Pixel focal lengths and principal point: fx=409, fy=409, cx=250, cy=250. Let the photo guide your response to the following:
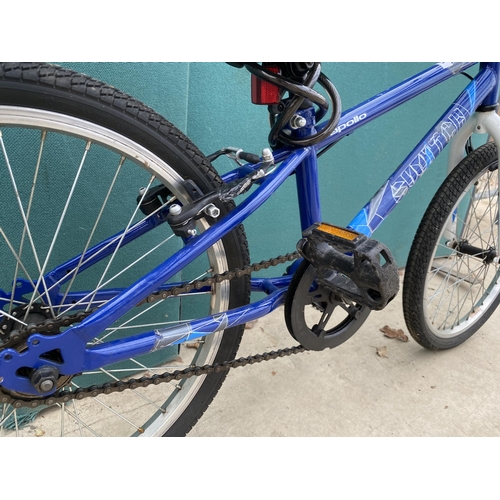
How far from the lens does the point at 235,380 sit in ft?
5.06

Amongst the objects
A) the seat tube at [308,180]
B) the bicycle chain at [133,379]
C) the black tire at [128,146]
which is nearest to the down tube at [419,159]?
the seat tube at [308,180]

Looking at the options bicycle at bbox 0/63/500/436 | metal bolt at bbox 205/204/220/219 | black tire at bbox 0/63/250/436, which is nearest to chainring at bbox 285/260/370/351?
bicycle at bbox 0/63/500/436

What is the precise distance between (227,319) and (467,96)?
39.7 inches

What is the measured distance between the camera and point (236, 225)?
92 centimetres

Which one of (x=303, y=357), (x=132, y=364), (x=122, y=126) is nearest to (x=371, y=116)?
(x=122, y=126)

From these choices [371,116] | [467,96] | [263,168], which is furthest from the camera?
[467,96]

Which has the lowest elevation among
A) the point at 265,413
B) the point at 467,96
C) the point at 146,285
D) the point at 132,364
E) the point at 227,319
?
the point at 265,413

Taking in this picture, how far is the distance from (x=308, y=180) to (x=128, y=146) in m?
0.45

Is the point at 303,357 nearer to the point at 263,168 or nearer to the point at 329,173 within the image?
the point at 329,173

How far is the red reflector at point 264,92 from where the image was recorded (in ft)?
3.08

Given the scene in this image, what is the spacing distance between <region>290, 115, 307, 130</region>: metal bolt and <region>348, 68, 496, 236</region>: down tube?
0.31m

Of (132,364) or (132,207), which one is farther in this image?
(132,364)

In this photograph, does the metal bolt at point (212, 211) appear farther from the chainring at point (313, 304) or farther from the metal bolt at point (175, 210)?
the chainring at point (313, 304)

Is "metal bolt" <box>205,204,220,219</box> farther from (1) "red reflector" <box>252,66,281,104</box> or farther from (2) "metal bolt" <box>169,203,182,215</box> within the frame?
(1) "red reflector" <box>252,66,281,104</box>
